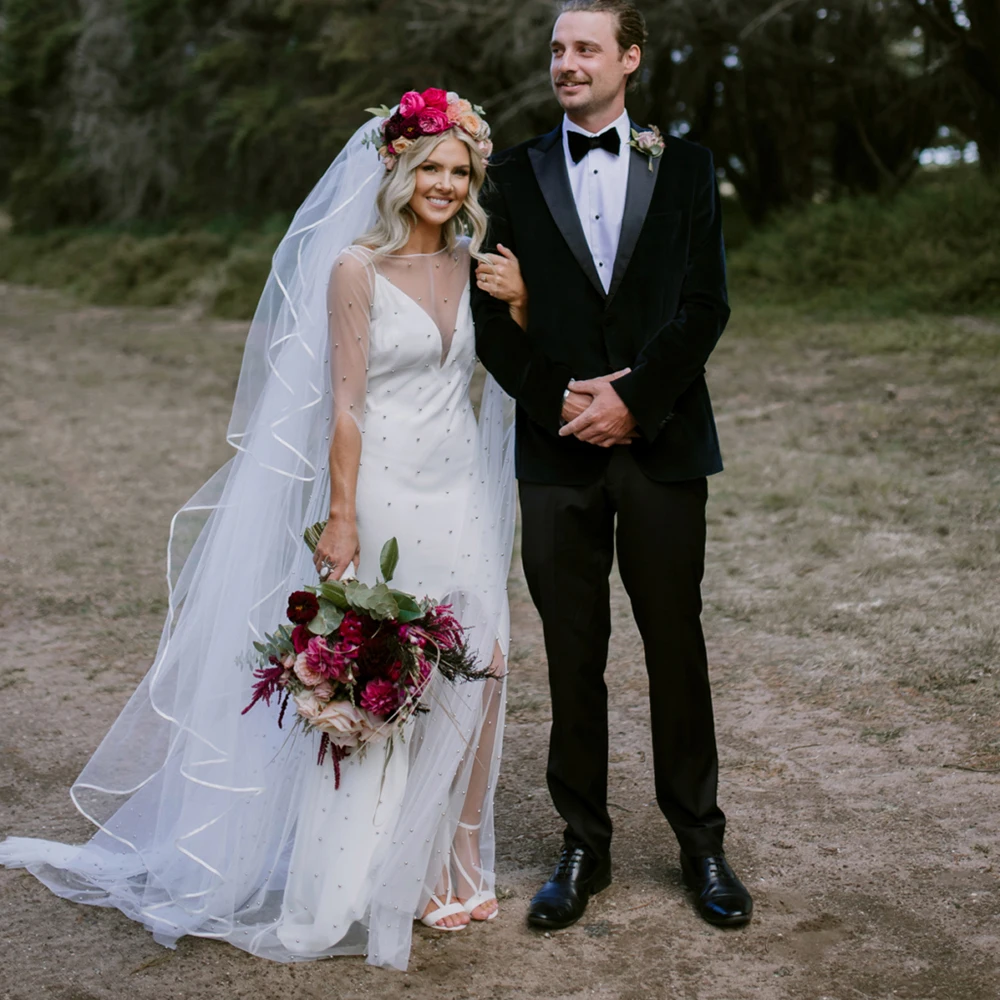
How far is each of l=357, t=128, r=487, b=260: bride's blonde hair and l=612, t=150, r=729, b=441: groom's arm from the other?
0.55 m

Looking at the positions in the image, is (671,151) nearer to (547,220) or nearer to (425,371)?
(547,220)

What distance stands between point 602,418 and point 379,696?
2.97 feet

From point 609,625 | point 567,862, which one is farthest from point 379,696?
point 567,862

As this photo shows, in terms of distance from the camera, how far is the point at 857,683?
Answer: 5.57 metres

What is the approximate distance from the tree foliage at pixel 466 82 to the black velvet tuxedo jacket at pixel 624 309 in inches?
460

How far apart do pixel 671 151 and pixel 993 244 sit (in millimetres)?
11590

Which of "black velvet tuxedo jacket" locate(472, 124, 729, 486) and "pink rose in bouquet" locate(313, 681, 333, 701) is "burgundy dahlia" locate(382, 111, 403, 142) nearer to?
"black velvet tuxedo jacket" locate(472, 124, 729, 486)

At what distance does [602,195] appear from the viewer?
11.8ft

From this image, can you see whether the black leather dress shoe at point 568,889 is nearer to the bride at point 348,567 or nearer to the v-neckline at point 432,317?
the bride at point 348,567

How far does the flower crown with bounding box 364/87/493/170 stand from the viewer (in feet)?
11.7

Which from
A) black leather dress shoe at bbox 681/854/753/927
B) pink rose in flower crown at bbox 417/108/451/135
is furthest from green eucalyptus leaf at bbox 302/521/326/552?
black leather dress shoe at bbox 681/854/753/927

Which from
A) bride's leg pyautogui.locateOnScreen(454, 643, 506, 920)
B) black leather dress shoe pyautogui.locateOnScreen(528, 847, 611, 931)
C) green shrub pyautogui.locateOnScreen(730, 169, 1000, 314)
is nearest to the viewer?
black leather dress shoe pyautogui.locateOnScreen(528, 847, 611, 931)

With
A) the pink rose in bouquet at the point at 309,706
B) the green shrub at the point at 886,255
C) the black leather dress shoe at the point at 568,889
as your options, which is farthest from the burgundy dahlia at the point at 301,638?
the green shrub at the point at 886,255

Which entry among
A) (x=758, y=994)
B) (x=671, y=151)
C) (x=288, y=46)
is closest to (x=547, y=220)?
(x=671, y=151)
